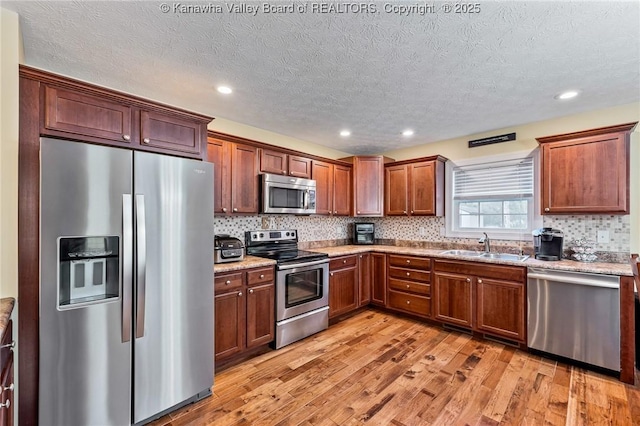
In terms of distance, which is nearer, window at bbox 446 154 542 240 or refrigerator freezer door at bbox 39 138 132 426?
refrigerator freezer door at bbox 39 138 132 426

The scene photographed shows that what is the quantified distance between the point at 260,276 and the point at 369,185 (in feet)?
7.61

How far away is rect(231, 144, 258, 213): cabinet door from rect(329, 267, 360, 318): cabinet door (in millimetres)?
1340

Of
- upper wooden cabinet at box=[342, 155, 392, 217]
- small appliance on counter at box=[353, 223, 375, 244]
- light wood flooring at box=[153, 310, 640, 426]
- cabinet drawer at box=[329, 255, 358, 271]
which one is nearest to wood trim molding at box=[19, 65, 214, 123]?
light wood flooring at box=[153, 310, 640, 426]

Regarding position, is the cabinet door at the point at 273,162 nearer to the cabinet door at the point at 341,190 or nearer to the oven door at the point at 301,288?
the cabinet door at the point at 341,190

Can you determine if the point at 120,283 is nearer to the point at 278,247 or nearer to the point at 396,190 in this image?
the point at 278,247

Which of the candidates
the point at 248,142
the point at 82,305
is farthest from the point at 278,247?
the point at 82,305

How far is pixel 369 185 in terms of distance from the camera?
173 inches

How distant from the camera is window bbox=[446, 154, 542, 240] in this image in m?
3.47

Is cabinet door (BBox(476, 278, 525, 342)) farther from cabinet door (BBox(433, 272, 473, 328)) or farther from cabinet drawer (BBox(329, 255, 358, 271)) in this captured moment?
cabinet drawer (BBox(329, 255, 358, 271))

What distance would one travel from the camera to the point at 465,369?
2.56 m

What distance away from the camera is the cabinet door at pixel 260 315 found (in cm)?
273

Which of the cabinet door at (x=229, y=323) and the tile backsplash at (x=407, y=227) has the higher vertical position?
the tile backsplash at (x=407, y=227)

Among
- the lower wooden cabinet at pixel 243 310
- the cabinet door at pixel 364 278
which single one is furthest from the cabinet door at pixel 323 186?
the lower wooden cabinet at pixel 243 310

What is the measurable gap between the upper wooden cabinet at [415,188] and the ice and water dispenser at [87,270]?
3.48 m
